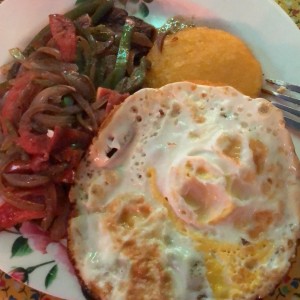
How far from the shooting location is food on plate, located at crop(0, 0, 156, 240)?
2.50 m

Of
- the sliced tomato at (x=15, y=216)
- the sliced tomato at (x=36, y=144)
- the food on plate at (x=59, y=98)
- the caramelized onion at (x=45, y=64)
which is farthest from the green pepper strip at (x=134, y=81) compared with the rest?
the sliced tomato at (x=15, y=216)

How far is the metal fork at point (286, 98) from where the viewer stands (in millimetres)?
2684

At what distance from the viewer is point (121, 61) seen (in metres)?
2.80

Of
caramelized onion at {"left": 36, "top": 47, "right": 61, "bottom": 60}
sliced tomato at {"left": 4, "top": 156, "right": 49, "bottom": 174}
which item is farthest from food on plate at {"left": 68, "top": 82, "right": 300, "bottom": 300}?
A: caramelized onion at {"left": 36, "top": 47, "right": 61, "bottom": 60}

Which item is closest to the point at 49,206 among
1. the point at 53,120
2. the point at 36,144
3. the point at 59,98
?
the point at 36,144

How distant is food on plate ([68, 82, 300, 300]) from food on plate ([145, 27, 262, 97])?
0.32 metres

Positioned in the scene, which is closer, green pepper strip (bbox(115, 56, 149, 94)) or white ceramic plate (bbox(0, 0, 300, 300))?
white ceramic plate (bbox(0, 0, 300, 300))

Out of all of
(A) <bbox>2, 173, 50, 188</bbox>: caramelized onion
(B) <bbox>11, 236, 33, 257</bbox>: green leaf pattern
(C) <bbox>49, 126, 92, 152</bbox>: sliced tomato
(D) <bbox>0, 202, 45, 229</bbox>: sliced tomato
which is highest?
(C) <bbox>49, 126, 92, 152</bbox>: sliced tomato

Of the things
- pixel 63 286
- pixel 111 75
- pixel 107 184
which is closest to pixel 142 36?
pixel 111 75

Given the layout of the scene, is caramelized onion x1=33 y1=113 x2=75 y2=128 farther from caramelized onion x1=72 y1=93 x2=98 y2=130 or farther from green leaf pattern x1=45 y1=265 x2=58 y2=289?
green leaf pattern x1=45 y1=265 x2=58 y2=289

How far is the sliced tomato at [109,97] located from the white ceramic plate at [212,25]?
605 millimetres

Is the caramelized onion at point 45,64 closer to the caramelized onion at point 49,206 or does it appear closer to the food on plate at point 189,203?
the food on plate at point 189,203

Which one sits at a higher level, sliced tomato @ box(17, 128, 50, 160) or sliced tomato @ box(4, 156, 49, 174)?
sliced tomato @ box(17, 128, 50, 160)

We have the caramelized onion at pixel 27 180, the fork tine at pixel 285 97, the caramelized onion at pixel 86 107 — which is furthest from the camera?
the fork tine at pixel 285 97
